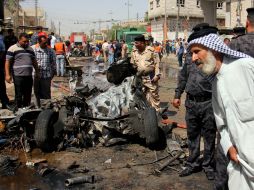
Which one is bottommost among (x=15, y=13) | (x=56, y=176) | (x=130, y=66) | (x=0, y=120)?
(x=56, y=176)

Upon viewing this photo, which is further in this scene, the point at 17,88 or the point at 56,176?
the point at 17,88

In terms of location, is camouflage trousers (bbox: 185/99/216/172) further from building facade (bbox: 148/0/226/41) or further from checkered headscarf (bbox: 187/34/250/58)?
building facade (bbox: 148/0/226/41)

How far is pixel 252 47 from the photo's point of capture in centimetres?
447

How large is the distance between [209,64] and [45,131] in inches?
162

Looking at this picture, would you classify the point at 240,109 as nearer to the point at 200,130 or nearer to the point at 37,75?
the point at 200,130

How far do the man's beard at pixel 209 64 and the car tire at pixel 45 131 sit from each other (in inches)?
160

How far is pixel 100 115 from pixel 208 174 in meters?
2.51

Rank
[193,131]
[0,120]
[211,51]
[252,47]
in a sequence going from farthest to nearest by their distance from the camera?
1. [0,120]
2. [193,131]
3. [252,47]
4. [211,51]

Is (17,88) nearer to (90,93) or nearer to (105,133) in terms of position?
(90,93)

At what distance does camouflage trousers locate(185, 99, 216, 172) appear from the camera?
16.6 feet

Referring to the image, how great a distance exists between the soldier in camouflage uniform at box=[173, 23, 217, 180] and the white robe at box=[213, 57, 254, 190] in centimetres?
229

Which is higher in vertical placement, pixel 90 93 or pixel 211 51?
pixel 211 51

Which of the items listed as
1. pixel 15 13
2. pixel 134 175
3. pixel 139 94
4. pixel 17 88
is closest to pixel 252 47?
pixel 134 175

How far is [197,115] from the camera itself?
5137 millimetres
